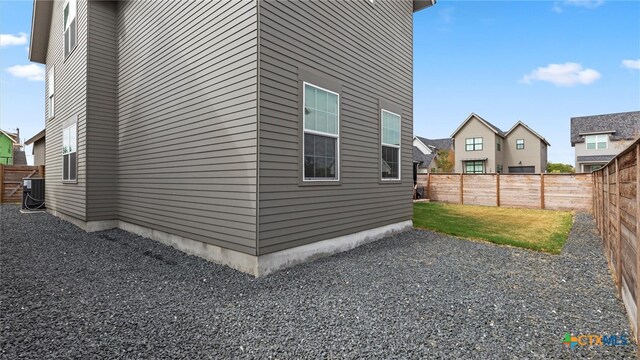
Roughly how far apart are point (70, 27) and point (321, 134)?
9.45 meters

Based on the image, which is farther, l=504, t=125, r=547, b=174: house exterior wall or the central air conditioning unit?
l=504, t=125, r=547, b=174: house exterior wall

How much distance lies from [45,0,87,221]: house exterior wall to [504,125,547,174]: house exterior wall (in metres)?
35.1

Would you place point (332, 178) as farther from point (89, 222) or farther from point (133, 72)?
point (89, 222)

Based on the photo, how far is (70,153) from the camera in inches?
351

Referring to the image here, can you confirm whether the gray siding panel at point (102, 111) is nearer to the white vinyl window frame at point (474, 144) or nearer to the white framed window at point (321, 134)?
A: the white framed window at point (321, 134)

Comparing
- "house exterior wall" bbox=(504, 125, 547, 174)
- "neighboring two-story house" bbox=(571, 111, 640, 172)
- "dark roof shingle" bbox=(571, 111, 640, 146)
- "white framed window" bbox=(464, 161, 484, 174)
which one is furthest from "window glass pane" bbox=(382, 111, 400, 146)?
"dark roof shingle" bbox=(571, 111, 640, 146)

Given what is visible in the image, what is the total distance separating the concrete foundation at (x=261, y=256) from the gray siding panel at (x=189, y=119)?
6.2 inches

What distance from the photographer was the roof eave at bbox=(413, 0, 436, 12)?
8.70 metres

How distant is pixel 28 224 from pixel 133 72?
5400 millimetres

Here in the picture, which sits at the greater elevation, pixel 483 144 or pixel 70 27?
pixel 70 27

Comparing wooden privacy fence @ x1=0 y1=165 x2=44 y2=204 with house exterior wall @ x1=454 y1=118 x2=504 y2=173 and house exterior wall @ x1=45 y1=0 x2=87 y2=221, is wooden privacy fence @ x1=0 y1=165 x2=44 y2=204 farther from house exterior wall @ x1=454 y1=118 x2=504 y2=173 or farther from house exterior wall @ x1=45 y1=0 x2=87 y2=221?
house exterior wall @ x1=454 y1=118 x2=504 y2=173

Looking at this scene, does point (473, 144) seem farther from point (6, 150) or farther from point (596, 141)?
point (6, 150)

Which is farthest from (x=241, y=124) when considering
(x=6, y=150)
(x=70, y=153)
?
(x=6, y=150)

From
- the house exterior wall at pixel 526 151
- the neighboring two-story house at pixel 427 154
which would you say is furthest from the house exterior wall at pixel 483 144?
the house exterior wall at pixel 526 151
